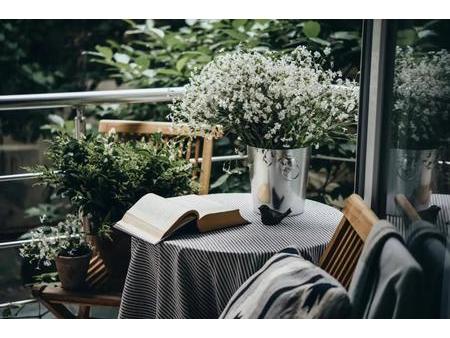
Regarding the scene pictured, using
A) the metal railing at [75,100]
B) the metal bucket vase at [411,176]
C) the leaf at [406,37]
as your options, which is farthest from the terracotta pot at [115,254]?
the leaf at [406,37]

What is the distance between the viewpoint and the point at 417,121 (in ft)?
6.34

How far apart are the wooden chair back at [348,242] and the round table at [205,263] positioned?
0.22ft

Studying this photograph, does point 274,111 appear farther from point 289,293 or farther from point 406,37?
point 289,293

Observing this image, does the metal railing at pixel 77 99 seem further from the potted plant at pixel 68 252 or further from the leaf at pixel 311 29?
the leaf at pixel 311 29

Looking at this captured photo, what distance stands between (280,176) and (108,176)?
69cm

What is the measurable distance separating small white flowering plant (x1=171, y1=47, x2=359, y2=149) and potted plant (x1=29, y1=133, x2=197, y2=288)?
39 cm

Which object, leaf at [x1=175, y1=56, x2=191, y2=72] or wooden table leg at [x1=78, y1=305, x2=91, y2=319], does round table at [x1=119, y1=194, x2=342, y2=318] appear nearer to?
wooden table leg at [x1=78, y1=305, x2=91, y2=319]

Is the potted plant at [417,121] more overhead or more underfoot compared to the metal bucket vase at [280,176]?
more overhead

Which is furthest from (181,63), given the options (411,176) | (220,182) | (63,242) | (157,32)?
(411,176)

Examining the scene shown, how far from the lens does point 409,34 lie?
2023 mm

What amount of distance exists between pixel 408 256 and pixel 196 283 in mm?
852

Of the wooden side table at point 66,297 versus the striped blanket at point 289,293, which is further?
the wooden side table at point 66,297

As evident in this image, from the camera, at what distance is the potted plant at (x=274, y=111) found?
235 centimetres
